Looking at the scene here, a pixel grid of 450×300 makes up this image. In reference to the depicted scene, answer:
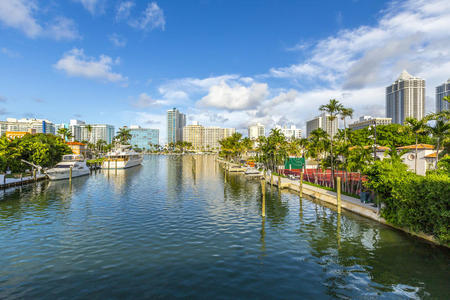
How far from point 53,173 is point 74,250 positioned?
50472 millimetres

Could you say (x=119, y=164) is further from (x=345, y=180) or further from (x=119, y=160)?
(x=345, y=180)

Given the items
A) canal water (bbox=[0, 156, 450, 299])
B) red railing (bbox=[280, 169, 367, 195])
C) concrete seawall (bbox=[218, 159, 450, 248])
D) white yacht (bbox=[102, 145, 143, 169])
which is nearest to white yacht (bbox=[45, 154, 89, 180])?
white yacht (bbox=[102, 145, 143, 169])

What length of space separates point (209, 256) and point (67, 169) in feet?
191

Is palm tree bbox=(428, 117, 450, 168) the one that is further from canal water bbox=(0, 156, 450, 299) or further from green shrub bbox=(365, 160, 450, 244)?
canal water bbox=(0, 156, 450, 299)

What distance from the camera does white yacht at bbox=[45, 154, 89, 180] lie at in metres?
60.0

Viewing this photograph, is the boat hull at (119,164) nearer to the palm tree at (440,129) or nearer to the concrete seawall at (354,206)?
the concrete seawall at (354,206)

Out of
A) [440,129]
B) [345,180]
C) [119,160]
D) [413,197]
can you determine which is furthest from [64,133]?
[440,129]

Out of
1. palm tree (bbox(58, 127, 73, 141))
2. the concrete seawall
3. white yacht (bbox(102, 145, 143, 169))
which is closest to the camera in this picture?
the concrete seawall

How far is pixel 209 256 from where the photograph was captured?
18.3m

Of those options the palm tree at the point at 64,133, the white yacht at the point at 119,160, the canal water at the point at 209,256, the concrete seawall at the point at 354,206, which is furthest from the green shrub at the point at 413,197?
the palm tree at the point at 64,133

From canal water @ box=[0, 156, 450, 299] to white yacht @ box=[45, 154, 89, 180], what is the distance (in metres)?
30.6

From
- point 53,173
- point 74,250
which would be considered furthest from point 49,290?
point 53,173

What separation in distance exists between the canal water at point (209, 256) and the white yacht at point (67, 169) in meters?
30.6

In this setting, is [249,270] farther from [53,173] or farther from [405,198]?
[53,173]
